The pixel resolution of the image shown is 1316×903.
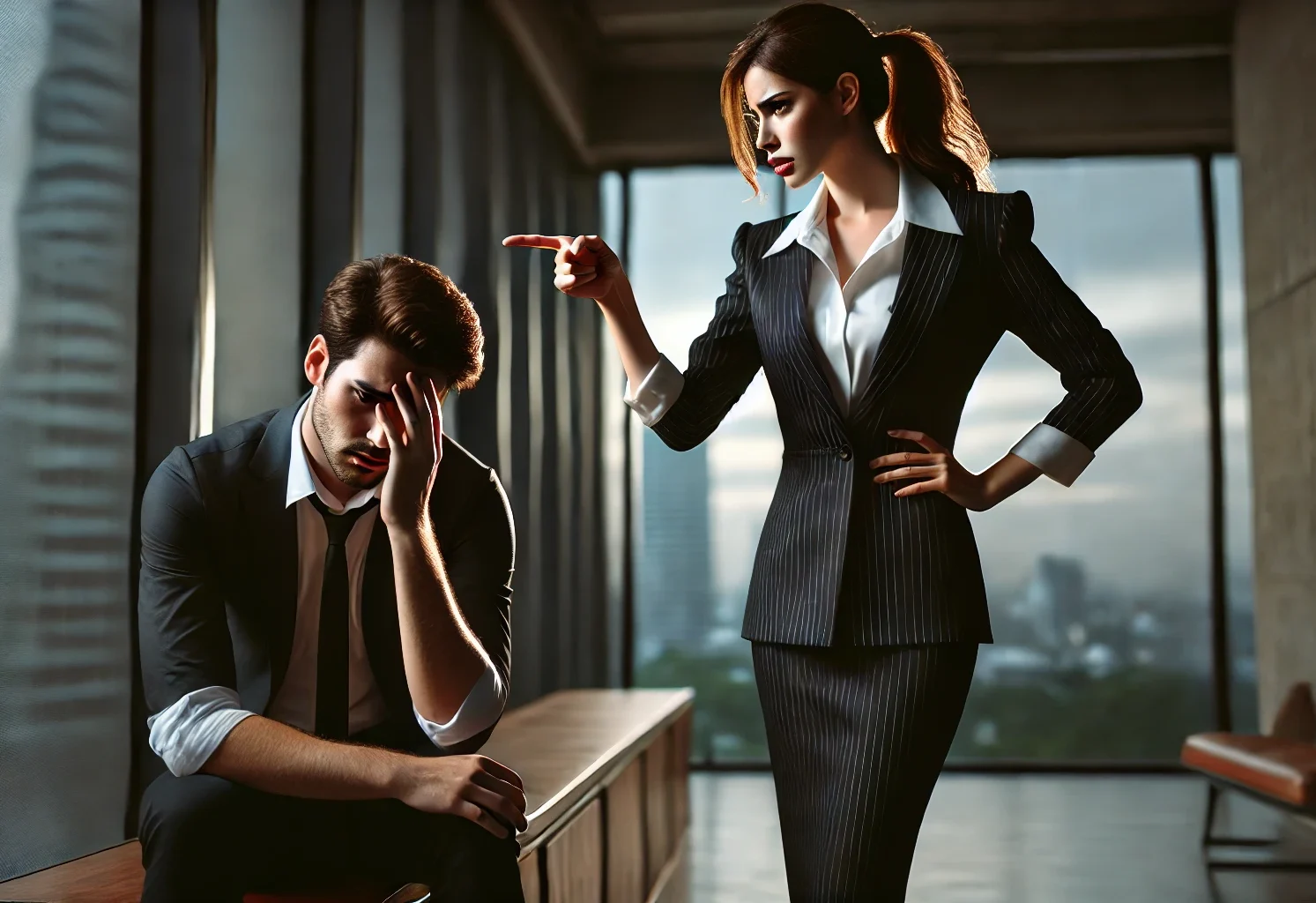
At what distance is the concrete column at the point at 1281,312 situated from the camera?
5004 mm

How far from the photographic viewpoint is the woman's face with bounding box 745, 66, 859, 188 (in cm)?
144

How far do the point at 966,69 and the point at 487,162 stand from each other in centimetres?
295

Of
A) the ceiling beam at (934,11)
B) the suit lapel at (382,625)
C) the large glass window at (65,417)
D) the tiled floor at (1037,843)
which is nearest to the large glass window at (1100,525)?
the tiled floor at (1037,843)

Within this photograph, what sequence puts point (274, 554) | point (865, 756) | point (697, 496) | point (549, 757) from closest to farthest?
1. point (865, 756)
2. point (274, 554)
3. point (549, 757)
4. point (697, 496)

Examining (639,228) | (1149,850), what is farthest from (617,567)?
(1149,850)

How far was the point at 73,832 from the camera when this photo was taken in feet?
7.47

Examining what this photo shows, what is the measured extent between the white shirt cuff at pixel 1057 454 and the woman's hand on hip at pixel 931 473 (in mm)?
75

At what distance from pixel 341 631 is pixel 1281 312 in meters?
4.97

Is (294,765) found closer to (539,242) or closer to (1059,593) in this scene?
(539,242)

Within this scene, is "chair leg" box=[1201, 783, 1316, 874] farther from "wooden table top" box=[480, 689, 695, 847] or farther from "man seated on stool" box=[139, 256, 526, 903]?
"man seated on stool" box=[139, 256, 526, 903]

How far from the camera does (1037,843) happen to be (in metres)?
4.42

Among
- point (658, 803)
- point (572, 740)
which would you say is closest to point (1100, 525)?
point (658, 803)

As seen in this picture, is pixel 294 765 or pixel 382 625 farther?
pixel 382 625

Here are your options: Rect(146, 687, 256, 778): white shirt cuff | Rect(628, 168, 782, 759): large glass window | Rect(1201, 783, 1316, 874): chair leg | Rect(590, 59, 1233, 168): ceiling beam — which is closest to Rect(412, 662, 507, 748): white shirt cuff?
Rect(146, 687, 256, 778): white shirt cuff
